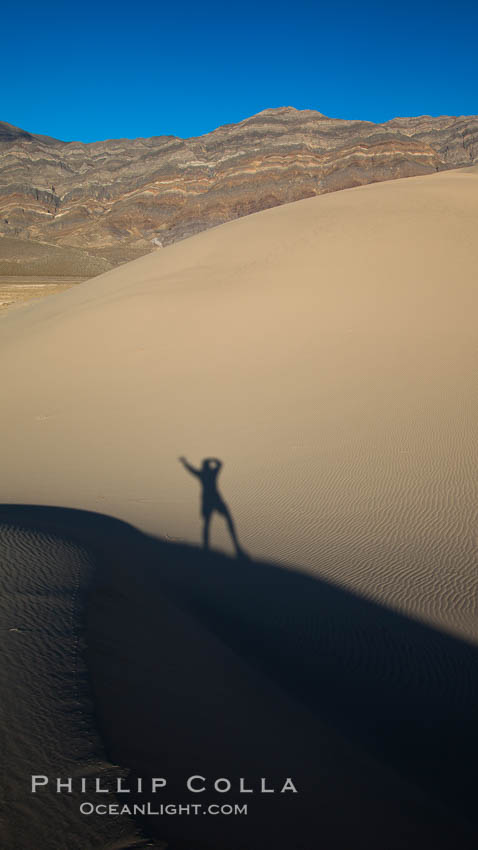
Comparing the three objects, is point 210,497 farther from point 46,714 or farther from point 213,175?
point 213,175

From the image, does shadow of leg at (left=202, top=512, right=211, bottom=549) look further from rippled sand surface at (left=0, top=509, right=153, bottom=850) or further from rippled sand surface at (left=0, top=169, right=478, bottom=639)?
rippled sand surface at (left=0, top=509, right=153, bottom=850)

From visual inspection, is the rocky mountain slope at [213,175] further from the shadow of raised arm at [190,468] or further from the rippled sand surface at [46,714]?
the rippled sand surface at [46,714]

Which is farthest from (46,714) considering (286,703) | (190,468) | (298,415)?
(298,415)

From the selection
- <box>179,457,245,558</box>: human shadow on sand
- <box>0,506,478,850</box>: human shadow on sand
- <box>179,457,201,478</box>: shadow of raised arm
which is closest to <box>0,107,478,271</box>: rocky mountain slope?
<box>179,457,201,478</box>: shadow of raised arm

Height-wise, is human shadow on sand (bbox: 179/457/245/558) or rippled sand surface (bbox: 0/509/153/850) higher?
human shadow on sand (bbox: 179/457/245/558)

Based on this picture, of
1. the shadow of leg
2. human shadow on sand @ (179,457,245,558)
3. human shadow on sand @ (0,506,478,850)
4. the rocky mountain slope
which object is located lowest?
human shadow on sand @ (0,506,478,850)

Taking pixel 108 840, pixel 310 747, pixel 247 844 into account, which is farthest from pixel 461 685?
pixel 108 840

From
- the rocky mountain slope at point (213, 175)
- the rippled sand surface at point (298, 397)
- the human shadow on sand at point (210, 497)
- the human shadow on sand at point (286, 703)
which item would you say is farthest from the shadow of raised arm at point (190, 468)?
the rocky mountain slope at point (213, 175)

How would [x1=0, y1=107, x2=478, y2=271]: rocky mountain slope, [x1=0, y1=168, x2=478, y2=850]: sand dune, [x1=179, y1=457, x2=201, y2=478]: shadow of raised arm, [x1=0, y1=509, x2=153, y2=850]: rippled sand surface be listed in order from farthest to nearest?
[x1=0, y1=107, x2=478, y2=271]: rocky mountain slope → [x1=179, y1=457, x2=201, y2=478]: shadow of raised arm → [x1=0, y1=168, x2=478, y2=850]: sand dune → [x1=0, y1=509, x2=153, y2=850]: rippled sand surface
